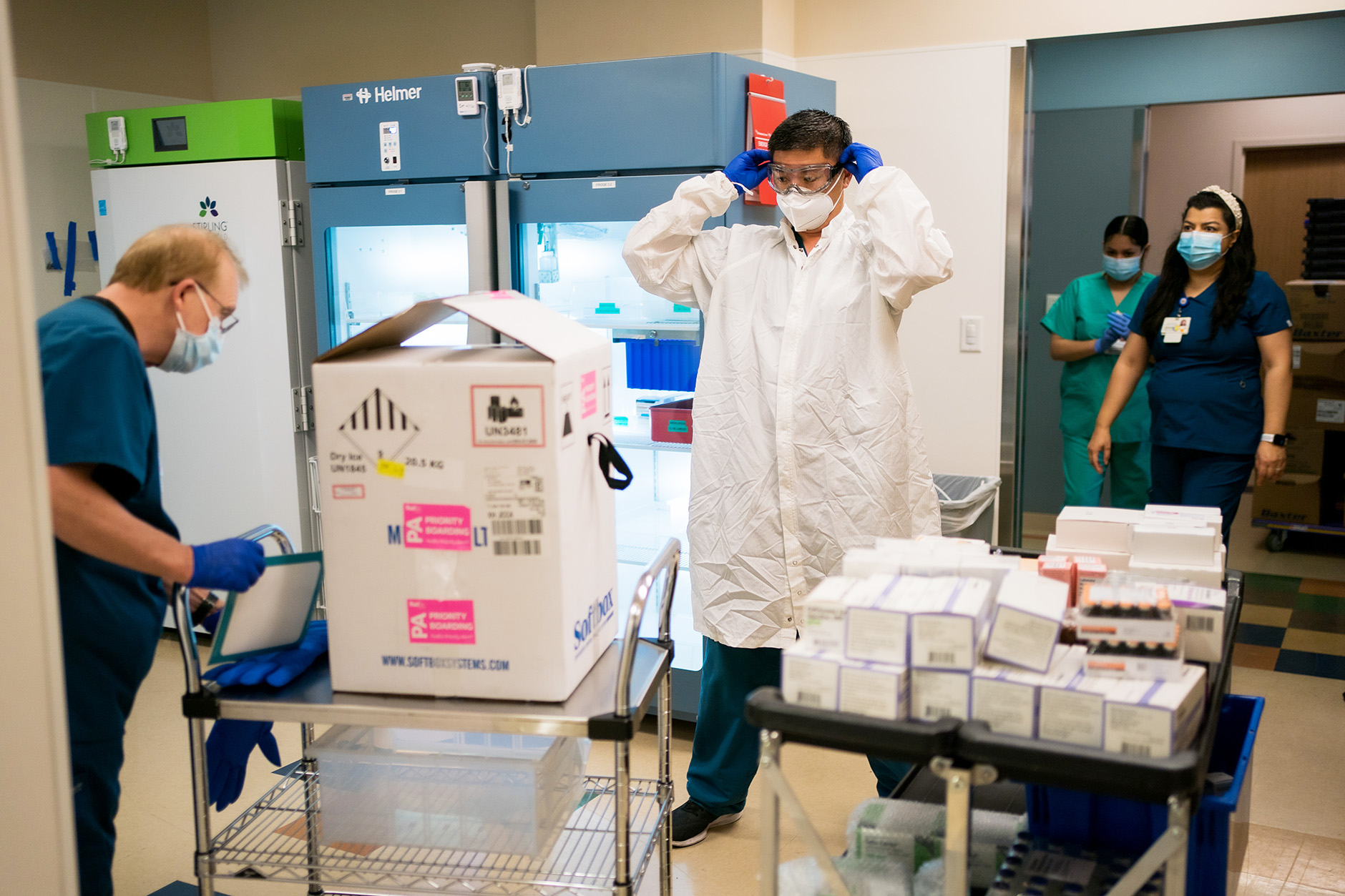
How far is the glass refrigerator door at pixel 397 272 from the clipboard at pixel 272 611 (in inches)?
89.5

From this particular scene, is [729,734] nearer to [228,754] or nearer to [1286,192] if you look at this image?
[228,754]

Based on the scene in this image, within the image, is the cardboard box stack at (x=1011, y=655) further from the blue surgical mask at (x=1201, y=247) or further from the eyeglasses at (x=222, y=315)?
the blue surgical mask at (x=1201, y=247)

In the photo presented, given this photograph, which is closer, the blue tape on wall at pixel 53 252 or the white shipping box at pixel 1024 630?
the white shipping box at pixel 1024 630

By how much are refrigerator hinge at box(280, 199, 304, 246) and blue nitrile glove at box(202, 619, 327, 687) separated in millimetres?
2589

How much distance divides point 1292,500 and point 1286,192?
1.71 m

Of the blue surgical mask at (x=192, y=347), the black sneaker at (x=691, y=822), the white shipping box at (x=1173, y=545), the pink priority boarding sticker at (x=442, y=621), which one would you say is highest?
the blue surgical mask at (x=192, y=347)

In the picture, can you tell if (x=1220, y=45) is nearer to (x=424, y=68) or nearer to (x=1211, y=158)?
(x=1211, y=158)

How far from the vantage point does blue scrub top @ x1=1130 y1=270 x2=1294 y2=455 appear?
3.31 metres

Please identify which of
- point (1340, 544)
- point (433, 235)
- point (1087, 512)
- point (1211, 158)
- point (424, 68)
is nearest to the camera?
point (1087, 512)

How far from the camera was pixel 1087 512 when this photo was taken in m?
1.96

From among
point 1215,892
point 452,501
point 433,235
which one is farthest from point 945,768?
point 433,235

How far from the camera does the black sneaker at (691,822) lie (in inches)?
111

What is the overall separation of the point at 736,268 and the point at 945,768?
1600mm

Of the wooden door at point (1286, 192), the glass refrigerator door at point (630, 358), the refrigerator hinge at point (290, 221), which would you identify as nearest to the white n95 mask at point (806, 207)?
the glass refrigerator door at point (630, 358)
